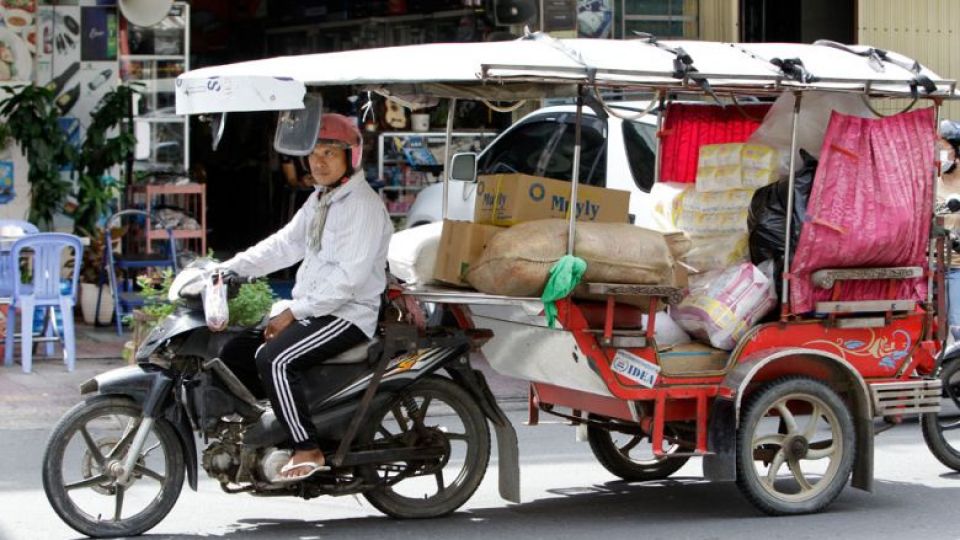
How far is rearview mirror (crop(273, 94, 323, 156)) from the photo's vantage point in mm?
6172

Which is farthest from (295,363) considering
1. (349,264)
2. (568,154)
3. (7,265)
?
(568,154)

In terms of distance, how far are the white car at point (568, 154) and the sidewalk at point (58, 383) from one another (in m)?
1.34

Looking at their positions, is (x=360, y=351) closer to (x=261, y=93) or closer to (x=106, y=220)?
(x=261, y=93)

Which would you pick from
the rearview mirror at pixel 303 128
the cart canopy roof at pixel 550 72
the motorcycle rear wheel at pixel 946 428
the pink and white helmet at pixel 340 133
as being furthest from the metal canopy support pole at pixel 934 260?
the rearview mirror at pixel 303 128

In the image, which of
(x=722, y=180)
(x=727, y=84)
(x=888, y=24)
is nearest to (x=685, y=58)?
(x=727, y=84)

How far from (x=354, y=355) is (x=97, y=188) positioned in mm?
6928

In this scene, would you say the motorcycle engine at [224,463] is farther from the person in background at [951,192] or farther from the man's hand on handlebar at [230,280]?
the person in background at [951,192]

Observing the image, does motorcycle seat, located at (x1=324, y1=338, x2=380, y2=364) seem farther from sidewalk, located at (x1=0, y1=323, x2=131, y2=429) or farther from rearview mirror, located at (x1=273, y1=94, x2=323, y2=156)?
sidewalk, located at (x1=0, y1=323, x2=131, y2=429)

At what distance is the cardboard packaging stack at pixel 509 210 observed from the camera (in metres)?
6.87

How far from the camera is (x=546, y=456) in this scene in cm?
867

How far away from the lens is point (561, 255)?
21.3 feet

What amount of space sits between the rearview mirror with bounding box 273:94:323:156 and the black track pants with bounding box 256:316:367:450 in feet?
2.36

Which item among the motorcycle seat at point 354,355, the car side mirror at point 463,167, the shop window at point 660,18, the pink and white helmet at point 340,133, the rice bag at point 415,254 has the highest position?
the shop window at point 660,18

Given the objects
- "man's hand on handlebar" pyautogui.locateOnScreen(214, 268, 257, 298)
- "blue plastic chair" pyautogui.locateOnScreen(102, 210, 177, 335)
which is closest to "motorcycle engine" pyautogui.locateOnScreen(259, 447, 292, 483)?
"man's hand on handlebar" pyautogui.locateOnScreen(214, 268, 257, 298)
